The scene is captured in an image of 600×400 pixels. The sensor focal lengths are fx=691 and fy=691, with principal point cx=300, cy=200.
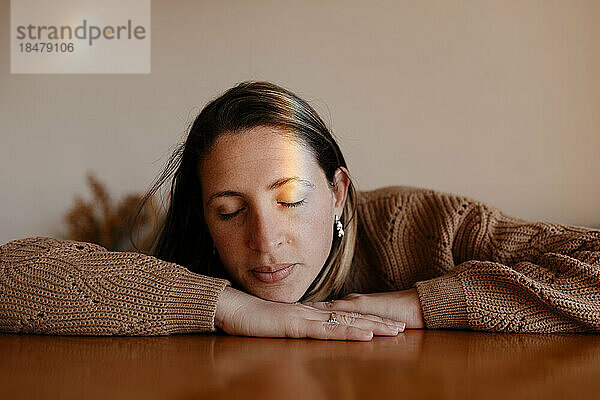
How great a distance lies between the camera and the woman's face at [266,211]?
43.9 inches

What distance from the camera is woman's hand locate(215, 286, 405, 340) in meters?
1.00

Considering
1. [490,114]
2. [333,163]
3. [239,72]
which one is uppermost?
[239,72]

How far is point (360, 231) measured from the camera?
1.44 metres

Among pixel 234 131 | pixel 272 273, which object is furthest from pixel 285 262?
pixel 234 131

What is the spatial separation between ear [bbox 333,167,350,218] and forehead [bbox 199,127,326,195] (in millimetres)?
97

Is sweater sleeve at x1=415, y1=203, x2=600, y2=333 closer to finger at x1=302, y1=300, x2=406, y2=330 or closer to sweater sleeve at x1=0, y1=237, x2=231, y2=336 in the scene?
finger at x1=302, y1=300, x2=406, y2=330

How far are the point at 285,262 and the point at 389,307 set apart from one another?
0.18 m

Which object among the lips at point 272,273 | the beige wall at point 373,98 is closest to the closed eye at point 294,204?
the lips at point 272,273

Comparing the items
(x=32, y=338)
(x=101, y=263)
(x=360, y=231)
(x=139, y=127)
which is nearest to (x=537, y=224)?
(x=360, y=231)

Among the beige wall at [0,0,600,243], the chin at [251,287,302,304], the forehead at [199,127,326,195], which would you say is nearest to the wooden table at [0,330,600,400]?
the chin at [251,287,302,304]

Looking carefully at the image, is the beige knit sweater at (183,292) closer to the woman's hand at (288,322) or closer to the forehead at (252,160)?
the woman's hand at (288,322)

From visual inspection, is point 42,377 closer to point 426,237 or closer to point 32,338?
point 32,338

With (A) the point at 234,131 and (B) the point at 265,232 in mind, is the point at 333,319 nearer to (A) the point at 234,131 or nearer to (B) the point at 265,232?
(B) the point at 265,232

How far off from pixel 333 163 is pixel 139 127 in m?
0.71
